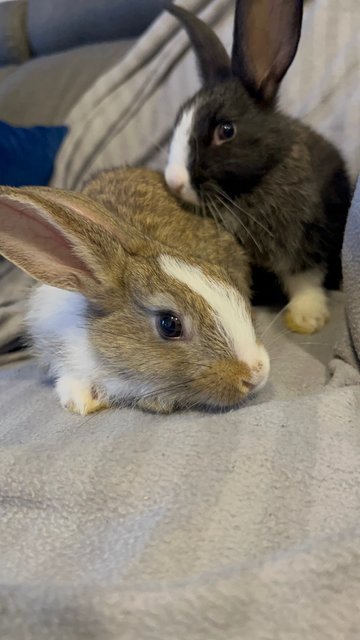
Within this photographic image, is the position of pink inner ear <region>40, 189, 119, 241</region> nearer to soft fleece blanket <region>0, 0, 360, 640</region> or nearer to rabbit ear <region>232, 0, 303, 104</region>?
soft fleece blanket <region>0, 0, 360, 640</region>

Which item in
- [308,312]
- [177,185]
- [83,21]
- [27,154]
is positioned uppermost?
[83,21]

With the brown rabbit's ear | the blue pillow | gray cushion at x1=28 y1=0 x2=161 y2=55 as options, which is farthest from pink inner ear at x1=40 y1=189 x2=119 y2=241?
gray cushion at x1=28 y1=0 x2=161 y2=55

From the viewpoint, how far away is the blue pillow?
176 centimetres

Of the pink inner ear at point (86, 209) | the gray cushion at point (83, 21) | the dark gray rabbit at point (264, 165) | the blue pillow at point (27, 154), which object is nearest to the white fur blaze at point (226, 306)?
the pink inner ear at point (86, 209)

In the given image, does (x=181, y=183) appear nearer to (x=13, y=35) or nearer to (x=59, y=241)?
(x=59, y=241)

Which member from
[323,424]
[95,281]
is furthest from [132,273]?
[323,424]

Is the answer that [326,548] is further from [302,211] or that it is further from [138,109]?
[138,109]

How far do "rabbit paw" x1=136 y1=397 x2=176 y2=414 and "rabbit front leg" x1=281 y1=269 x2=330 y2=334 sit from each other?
1.44 ft

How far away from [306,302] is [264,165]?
314 millimetres

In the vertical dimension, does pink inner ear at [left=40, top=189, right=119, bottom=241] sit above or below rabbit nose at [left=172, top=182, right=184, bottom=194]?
above

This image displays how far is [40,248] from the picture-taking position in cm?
101

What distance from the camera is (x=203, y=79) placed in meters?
1.50

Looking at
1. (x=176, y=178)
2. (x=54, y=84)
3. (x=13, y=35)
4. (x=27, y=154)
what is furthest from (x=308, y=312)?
(x=13, y=35)

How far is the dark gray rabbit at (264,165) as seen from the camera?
1.33 meters
